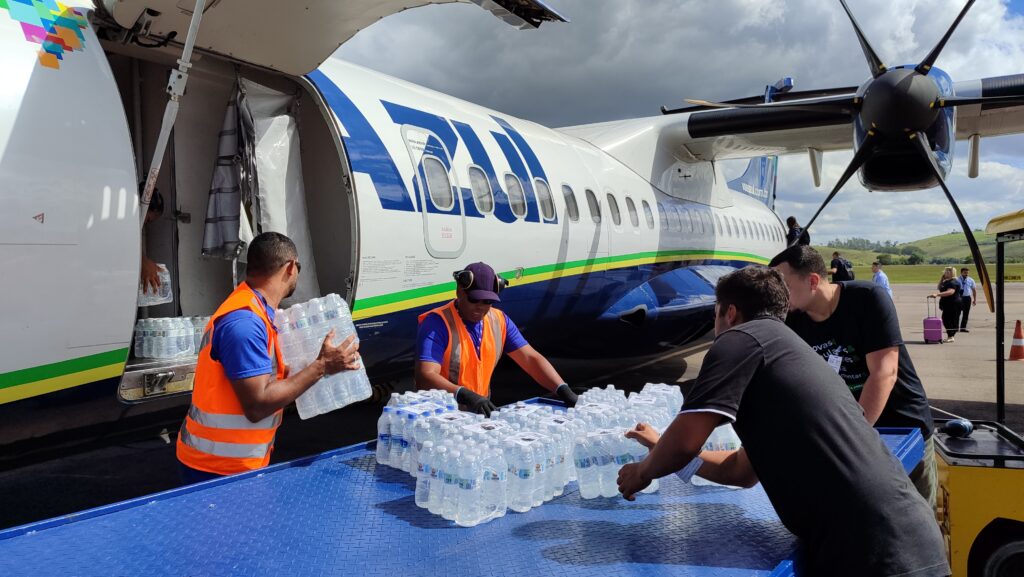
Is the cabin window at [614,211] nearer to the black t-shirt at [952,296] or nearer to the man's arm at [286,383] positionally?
the man's arm at [286,383]

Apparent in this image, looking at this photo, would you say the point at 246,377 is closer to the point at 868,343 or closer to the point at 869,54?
the point at 868,343

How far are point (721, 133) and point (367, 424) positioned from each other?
7.13 meters

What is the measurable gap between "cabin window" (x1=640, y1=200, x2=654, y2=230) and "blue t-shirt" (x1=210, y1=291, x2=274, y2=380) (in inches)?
305

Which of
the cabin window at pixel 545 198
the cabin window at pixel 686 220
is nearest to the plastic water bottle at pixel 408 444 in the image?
the cabin window at pixel 545 198

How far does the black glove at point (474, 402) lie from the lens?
338cm

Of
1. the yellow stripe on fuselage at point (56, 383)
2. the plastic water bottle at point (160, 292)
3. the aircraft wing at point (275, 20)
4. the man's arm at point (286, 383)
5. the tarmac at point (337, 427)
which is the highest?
the aircraft wing at point (275, 20)

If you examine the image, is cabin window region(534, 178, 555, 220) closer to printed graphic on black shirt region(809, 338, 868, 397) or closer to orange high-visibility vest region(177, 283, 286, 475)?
printed graphic on black shirt region(809, 338, 868, 397)

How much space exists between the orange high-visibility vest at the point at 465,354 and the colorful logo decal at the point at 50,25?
2444 millimetres

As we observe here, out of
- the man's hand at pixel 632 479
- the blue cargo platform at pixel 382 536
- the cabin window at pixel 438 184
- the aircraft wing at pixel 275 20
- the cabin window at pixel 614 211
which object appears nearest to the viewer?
the blue cargo platform at pixel 382 536

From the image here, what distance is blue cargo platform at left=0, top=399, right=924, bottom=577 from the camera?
76.0 inches

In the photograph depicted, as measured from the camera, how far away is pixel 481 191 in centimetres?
670

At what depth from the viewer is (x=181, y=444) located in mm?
2979

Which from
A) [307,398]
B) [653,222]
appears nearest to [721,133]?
[653,222]

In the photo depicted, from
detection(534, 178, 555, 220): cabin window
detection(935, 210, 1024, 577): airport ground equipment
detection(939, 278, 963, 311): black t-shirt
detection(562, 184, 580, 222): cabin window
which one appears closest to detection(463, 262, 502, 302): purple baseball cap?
detection(935, 210, 1024, 577): airport ground equipment
